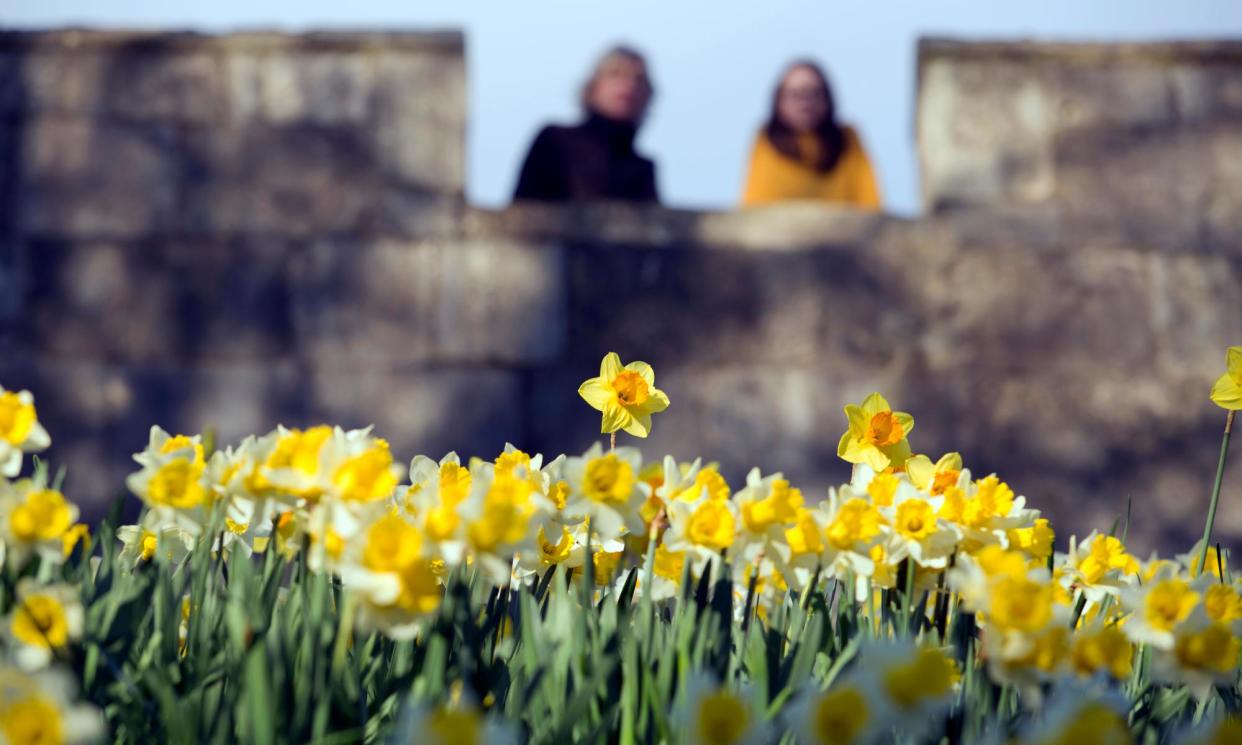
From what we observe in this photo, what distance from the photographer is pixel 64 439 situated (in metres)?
3.69

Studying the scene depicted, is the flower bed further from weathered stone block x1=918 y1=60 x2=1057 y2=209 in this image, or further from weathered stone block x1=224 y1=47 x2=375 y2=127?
weathered stone block x1=224 y1=47 x2=375 y2=127

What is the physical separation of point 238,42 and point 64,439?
1.37m

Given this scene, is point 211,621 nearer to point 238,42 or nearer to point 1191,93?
point 238,42

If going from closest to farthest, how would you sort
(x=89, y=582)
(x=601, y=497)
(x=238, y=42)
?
(x=601, y=497)
(x=89, y=582)
(x=238, y=42)

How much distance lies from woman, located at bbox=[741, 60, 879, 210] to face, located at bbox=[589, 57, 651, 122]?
1.44ft

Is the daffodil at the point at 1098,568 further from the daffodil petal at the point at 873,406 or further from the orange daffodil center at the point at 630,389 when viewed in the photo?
the orange daffodil center at the point at 630,389

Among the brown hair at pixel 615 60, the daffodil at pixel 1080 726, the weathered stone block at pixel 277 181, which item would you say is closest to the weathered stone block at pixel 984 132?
the brown hair at pixel 615 60

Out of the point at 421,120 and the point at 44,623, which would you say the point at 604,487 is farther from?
the point at 421,120

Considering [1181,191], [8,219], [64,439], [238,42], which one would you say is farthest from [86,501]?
[1181,191]

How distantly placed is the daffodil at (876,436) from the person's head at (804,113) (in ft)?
9.11

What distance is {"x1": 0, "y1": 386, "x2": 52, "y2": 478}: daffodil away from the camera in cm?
123

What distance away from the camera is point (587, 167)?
13.4 ft

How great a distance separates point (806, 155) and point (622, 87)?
672 millimetres

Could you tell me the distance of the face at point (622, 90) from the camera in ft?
13.4
